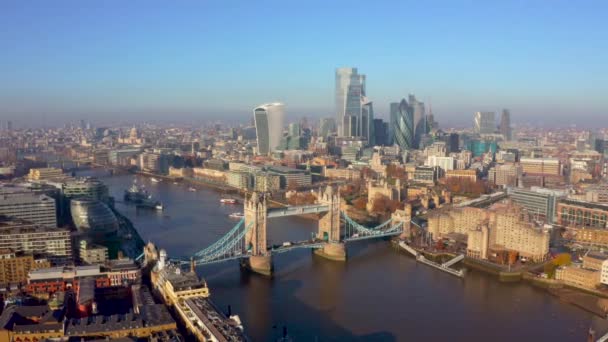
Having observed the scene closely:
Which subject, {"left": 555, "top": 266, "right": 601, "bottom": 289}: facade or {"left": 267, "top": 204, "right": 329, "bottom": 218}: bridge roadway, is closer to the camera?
{"left": 555, "top": 266, "right": 601, "bottom": 289}: facade

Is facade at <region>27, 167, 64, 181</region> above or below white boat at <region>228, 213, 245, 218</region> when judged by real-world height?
above

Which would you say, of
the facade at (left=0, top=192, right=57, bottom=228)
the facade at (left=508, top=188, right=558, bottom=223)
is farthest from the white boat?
the facade at (left=508, top=188, right=558, bottom=223)

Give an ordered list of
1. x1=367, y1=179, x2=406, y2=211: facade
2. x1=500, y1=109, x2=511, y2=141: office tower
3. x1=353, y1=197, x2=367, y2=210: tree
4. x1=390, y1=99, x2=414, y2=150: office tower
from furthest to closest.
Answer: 1. x1=500, y1=109, x2=511, y2=141: office tower
2. x1=390, y1=99, x2=414, y2=150: office tower
3. x1=367, y1=179, x2=406, y2=211: facade
4. x1=353, y1=197, x2=367, y2=210: tree

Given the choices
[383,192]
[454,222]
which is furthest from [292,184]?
[454,222]

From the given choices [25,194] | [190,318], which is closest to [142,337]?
[190,318]

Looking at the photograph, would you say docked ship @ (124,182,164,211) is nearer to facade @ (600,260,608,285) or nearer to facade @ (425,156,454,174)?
facade @ (600,260,608,285)

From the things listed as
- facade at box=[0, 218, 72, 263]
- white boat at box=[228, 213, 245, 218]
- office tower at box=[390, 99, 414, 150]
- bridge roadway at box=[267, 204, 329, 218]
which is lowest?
white boat at box=[228, 213, 245, 218]
